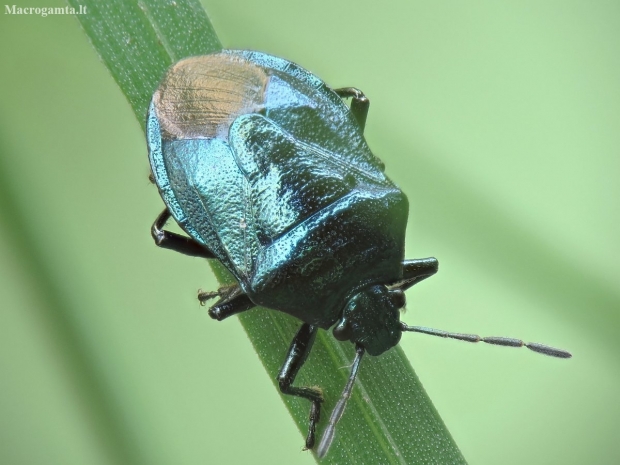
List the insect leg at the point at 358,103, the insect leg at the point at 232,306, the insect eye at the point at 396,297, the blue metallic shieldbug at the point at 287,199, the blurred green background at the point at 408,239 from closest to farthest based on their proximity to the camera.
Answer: the blue metallic shieldbug at the point at 287,199 < the insect eye at the point at 396,297 < the insect leg at the point at 232,306 < the insect leg at the point at 358,103 < the blurred green background at the point at 408,239

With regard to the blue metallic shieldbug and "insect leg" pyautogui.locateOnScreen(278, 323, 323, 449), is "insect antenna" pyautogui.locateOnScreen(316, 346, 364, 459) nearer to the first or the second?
the blue metallic shieldbug

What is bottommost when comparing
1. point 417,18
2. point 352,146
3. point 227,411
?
point 227,411

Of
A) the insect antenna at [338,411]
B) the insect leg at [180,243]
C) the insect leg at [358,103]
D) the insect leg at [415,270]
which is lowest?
the insect antenna at [338,411]

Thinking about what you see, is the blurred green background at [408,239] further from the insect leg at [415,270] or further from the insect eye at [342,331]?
the insect eye at [342,331]

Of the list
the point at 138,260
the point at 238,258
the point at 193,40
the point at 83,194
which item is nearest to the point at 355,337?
the point at 238,258

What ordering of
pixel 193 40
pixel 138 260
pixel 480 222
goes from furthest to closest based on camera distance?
pixel 138 260
pixel 480 222
pixel 193 40

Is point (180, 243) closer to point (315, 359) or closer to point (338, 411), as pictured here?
point (315, 359)

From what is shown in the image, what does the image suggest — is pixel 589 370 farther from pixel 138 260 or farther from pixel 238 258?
pixel 138 260

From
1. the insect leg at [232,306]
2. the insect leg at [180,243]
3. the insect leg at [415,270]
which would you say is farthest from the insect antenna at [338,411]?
the insect leg at [180,243]
